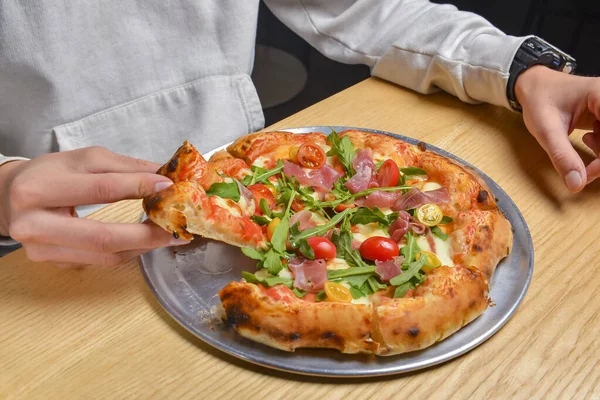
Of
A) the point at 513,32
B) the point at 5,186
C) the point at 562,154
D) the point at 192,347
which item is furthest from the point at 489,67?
the point at 513,32

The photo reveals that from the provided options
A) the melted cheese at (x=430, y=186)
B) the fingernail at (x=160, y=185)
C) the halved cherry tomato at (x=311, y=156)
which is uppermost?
the fingernail at (x=160, y=185)

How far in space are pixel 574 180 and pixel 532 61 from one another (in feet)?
1.22

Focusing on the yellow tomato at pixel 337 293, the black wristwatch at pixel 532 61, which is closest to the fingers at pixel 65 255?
the yellow tomato at pixel 337 293

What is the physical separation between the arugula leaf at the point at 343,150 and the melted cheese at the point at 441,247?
229 millimetres

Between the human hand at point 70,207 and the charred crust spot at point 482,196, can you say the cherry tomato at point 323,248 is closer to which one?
the human hand at point 70,207

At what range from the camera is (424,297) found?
3.07ft

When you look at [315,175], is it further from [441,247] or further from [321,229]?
[441,247]

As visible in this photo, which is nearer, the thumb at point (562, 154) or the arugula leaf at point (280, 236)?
the arugula leaf at point (280, 236)

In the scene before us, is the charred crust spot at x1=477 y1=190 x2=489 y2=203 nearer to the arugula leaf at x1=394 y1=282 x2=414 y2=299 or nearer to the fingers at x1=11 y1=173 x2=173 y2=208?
the arugula leaf at x1=394 y1=282 x2=414 y2=299

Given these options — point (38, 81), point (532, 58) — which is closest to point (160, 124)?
point (38, 81)

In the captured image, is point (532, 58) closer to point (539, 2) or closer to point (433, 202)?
point (433, 202)

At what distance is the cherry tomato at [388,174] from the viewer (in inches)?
47.1

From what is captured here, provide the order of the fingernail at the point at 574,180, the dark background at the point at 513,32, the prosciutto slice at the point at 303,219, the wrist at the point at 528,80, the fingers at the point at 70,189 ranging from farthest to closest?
the dark background at the point at 513,32, the wrist at the point at 528,80, the fingernail at the point at 574,180, the prosciutto slice at the point at 303,219, the fingers at the point at 70,189

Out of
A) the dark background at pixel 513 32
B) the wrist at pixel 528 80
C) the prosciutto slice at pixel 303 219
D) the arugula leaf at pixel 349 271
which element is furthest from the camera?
the dark background at pixel 513 32
